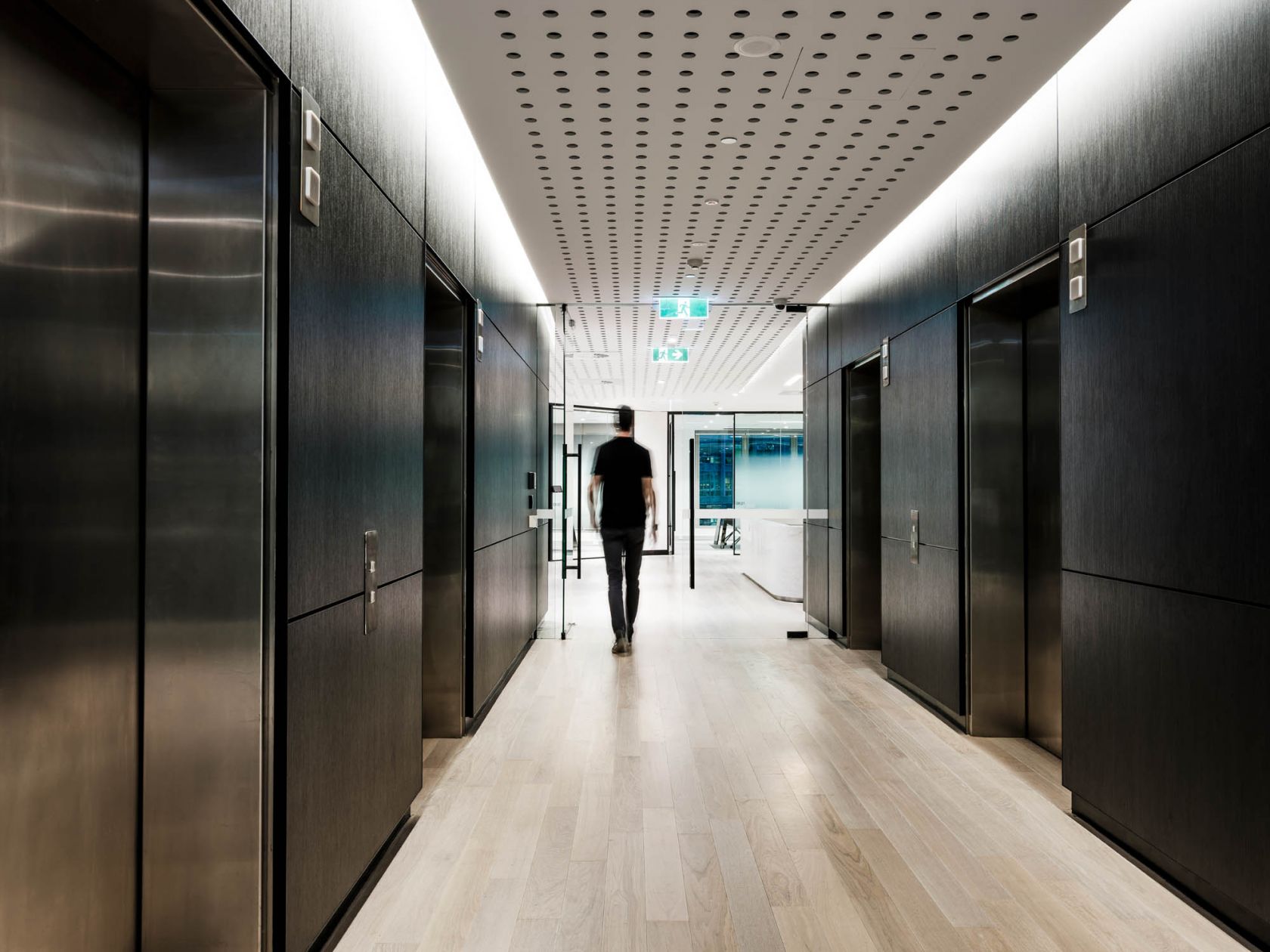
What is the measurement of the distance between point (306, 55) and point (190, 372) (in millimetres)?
820

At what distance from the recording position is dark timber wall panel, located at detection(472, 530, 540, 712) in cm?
429

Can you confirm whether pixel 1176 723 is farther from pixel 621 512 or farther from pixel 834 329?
pixel 834 329

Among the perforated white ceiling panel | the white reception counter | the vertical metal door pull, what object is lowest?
the white reception counter

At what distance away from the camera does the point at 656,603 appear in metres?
8.84

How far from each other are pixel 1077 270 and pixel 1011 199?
759 mm

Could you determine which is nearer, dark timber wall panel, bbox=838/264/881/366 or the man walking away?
dark timber wall panel, bbox=838/264/881/366

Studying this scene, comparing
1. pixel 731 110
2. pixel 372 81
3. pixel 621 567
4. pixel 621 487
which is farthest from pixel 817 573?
pixel 372 81

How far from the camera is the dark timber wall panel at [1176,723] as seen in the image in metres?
2.22

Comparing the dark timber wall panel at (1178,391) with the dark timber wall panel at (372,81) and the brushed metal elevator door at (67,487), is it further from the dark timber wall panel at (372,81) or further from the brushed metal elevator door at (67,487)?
the brushed metal elevator door at (67,487)

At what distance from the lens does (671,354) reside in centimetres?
928

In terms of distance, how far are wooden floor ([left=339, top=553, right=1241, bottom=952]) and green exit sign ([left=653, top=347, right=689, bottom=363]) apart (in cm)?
490

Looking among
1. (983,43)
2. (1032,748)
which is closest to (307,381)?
(983,43)

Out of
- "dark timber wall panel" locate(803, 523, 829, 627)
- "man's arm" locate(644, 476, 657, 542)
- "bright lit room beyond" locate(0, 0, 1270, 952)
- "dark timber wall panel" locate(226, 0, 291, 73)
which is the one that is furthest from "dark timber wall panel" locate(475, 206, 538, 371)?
"dark timber wall panel" locate(803, 523, 829, 627)

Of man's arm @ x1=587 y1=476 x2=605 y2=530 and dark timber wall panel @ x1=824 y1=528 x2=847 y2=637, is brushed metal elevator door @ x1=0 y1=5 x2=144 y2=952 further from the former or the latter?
dark timber wall panel @ x1=824 y1=528 x2=847 y2=637
